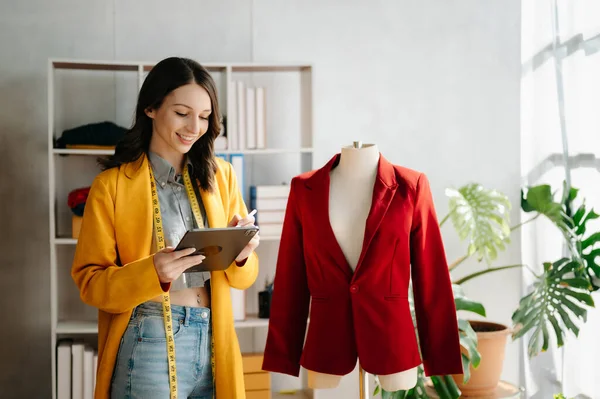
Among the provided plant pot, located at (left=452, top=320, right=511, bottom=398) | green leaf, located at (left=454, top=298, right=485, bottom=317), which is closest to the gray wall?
plant pot, located at (left=452, top=320, right=511, bottom=398)

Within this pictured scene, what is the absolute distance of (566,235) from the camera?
333 centimetres

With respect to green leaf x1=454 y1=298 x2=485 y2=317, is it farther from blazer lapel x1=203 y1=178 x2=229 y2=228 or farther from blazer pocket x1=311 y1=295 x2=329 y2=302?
blazer lapel x1=203 y1=178 x2=229 y2=228

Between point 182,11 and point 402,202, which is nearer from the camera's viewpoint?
point 402,202

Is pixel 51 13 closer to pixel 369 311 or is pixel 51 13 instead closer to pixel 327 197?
pixel 327 197

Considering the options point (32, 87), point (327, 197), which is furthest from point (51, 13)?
point (327, 197)

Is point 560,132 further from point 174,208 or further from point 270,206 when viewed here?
point 174,208

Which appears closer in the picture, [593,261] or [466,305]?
[466,305]

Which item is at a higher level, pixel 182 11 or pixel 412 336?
pixel 182 11

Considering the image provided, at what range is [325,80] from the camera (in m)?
4.03

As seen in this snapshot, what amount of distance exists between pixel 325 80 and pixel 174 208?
2.07 meters

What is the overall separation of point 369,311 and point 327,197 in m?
0.37

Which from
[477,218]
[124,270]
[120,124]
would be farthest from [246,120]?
[124,270]

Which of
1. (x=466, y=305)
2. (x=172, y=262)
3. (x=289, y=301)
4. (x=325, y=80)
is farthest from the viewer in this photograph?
(x=325, y=80)

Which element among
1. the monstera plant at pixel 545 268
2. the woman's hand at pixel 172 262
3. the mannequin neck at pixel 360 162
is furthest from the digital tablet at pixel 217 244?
the monstera plant at pixel 545 268
